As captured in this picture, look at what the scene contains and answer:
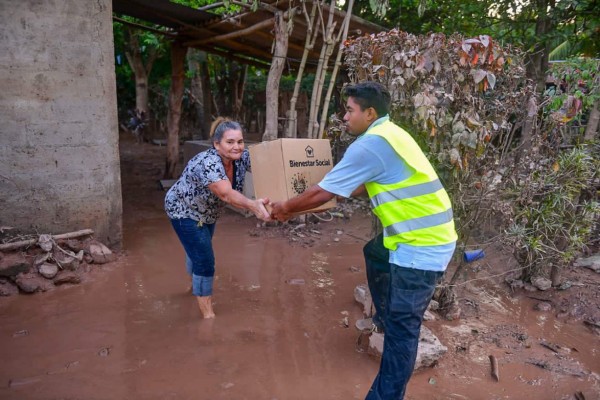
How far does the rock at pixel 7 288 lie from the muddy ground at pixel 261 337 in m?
0.10

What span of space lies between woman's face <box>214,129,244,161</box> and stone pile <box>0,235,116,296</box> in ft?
7.16

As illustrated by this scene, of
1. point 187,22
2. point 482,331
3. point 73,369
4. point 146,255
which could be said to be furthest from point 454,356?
point 187,22

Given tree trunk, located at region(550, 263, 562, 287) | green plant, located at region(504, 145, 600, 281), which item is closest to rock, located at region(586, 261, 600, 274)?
tree trunk, located at region(550, 263, 562, 287)

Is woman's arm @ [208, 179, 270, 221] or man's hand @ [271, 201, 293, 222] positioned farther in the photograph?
woman's arm @ [208, 179, 270, 221]

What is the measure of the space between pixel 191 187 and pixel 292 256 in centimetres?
224

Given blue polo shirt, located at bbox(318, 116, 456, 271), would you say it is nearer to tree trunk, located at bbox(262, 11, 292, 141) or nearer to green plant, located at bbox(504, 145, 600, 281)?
green plant, located at bbox(504, 145, 600, 281)

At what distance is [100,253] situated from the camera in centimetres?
480

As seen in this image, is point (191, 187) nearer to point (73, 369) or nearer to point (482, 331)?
point (73, 369)

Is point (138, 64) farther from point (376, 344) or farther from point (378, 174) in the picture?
point (378, 174)

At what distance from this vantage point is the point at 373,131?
232 centimetres

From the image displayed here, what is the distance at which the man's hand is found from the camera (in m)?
2.67

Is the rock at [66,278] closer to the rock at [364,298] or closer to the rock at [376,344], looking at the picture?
the rock at [364,298]

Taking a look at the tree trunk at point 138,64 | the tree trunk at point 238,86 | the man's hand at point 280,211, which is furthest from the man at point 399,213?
the tree trunk at point 138,64

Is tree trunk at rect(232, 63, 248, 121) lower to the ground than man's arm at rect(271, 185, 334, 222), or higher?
higher
